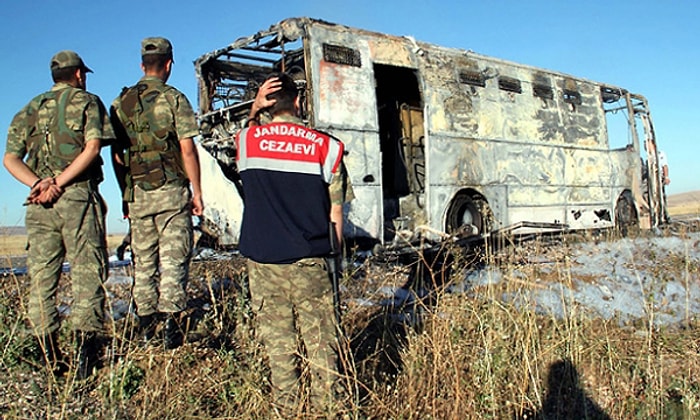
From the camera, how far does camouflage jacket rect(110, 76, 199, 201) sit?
358 cm

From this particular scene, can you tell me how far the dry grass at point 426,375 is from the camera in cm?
289

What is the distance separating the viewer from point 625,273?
6.42 m

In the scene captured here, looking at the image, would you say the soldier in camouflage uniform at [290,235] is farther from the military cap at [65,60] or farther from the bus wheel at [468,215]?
the bus wheel at [468,215]

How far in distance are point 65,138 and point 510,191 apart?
6.44 metres

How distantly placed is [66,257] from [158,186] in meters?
0.67

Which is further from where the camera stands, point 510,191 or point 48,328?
point 510,191

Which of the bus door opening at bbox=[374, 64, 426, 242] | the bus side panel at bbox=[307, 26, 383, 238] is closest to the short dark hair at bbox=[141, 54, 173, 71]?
the bus side panel at bbox=[307, 26, 383, 238]

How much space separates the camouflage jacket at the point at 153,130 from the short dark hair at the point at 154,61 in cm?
9

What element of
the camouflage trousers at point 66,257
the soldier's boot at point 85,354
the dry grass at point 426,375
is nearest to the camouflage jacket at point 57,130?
the camouflage trousers at point 66,257

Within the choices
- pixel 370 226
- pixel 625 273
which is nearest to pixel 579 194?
pixel 625 273

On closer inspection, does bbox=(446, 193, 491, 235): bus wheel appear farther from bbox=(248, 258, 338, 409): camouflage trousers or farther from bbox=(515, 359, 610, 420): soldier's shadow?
bbox=(248, 258, 338, 409): camouflage trousers

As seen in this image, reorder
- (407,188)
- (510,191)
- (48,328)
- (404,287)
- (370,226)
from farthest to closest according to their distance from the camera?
(510,191) < (407,188) < (370,226) < (404,287) < (48,328)

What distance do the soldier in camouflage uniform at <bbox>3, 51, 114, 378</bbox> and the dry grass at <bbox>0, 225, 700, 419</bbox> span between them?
27 cm

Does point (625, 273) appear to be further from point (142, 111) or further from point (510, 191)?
point (142, 111)
